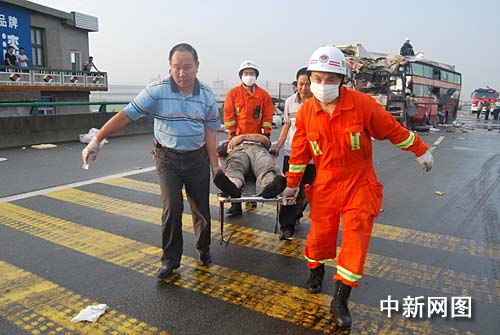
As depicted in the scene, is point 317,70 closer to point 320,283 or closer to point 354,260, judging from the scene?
point 354,260

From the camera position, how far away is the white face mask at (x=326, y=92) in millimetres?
3252

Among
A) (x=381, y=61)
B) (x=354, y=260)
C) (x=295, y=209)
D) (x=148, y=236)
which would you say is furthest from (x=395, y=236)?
(x=381, y=61)

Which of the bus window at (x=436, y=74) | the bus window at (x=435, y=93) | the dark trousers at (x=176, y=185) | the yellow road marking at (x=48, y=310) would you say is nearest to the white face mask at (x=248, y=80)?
the dark trousers at (x=176, y=185)

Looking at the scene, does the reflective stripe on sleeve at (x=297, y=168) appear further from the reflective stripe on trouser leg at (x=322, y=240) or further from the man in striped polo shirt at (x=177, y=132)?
the man in striped polo shirt at (x=177, y=132)

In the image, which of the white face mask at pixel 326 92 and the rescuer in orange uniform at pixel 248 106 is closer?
the white face mask at pixel 326 92

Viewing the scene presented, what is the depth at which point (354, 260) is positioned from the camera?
3117 millimetres

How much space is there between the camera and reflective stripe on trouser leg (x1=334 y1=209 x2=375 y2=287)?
3.12 meters

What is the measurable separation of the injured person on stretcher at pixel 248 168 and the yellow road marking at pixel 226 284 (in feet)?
2.77

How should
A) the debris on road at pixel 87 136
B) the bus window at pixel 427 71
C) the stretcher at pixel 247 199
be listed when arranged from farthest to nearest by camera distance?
the bus window at pixel 427 71, the debris on road at pixel 87 136, the stretcher at pixel 247 199

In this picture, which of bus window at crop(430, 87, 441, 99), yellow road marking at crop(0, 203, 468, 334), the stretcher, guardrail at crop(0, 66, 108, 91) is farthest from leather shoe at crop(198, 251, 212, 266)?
bus window at crop(430, 87, 441, 99)

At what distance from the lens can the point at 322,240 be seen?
11.3 feet

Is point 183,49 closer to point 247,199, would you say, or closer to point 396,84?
point 247,199

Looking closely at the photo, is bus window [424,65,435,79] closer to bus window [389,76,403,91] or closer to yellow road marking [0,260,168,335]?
bus window [389,76,403,91]

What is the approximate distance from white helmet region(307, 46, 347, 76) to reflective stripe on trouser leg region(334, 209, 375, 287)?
43.2 inches
